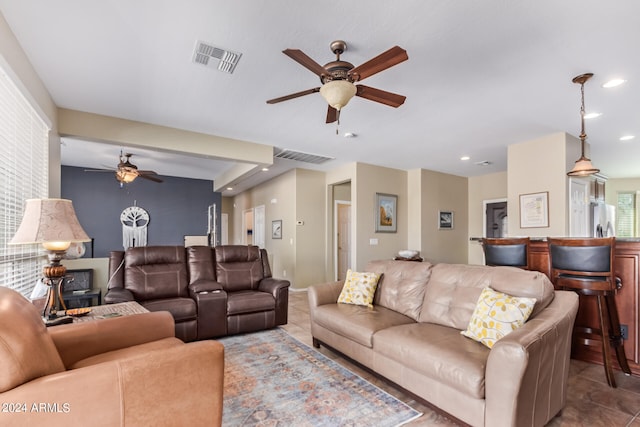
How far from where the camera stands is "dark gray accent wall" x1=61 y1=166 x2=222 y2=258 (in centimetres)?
698

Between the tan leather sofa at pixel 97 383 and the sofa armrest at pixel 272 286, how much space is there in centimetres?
227

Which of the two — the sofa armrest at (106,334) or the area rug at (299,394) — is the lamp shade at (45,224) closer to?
the sofa armrest at (106,334)

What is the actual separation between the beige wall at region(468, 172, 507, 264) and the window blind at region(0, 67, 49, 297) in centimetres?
735

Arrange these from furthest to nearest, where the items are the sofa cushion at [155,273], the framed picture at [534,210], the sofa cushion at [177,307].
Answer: the framed picture at [534,210], the sofa cushion at [155,273], the sofa cushion at [177,307]

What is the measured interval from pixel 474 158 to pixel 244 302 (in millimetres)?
4557

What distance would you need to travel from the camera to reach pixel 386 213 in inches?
249

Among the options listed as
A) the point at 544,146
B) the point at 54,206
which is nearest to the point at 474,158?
the point at 544,146

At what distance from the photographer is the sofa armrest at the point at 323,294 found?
315 cm

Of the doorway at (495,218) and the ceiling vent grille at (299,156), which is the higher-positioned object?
the ceiling vent grille at (299,156)

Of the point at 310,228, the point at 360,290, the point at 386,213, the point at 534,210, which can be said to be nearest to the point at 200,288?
the point at 360,290

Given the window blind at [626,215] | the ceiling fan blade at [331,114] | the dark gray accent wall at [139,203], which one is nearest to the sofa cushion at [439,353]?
the ceiling fan blade at [331,114]

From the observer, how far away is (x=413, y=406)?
83.4 inches

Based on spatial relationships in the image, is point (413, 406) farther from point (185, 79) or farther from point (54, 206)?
point (185, 79)

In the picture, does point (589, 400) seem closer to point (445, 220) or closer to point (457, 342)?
point (457, 342)
